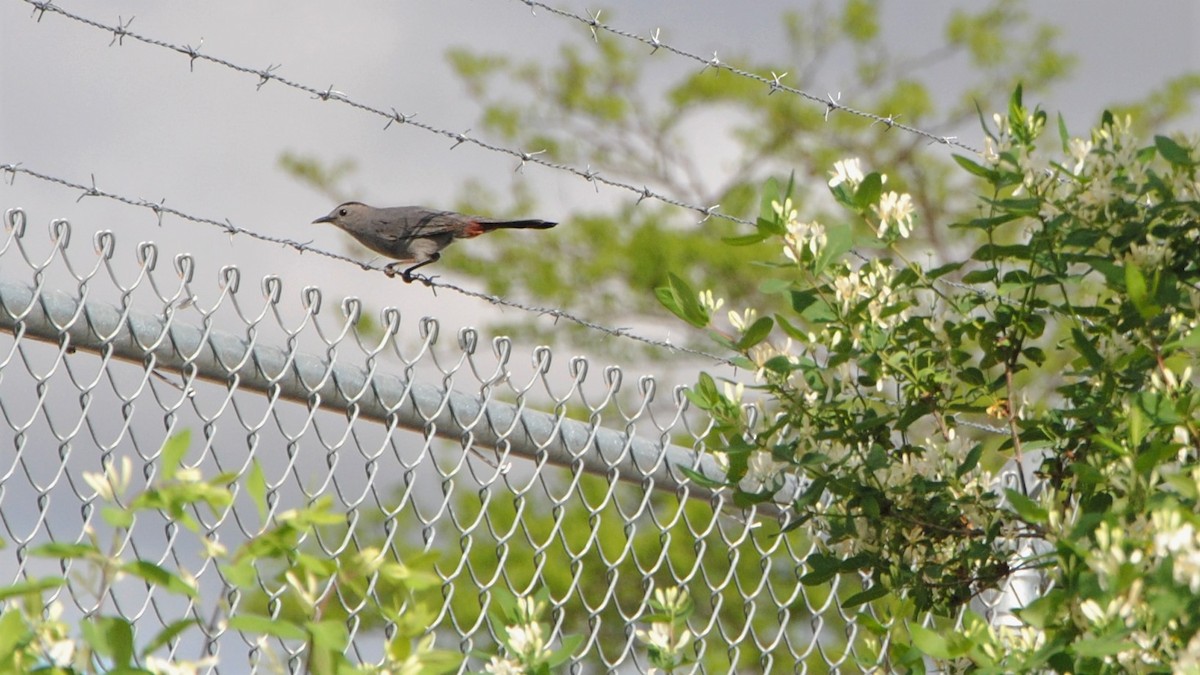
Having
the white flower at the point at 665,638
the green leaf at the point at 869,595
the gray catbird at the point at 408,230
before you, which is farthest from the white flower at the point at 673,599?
the gray catbird at the point at 408,230

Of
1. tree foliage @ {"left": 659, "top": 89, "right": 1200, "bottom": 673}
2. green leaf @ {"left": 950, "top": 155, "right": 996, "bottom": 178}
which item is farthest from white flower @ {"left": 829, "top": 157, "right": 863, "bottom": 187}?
green leaf @ {"left": 950, "top": 155, "right": 996, "bottom": 178}

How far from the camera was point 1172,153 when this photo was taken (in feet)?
7.12

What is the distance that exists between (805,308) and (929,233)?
16.4 m

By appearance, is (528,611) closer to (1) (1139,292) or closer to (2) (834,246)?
(2) (834,246)

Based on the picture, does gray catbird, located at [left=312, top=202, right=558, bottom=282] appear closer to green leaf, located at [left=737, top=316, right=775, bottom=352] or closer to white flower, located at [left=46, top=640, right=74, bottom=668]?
green leaf, located at [left=737, top=316, right=775, bottom=352]

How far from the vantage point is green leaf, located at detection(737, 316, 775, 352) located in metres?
2.17

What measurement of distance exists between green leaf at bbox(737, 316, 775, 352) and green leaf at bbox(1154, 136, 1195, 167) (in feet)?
2.00

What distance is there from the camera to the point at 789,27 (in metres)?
18.5

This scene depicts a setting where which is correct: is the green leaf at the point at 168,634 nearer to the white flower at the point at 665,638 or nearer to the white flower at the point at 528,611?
the white flower at the point at 528,611

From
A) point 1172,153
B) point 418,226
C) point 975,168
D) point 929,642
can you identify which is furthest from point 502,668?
point 418,226

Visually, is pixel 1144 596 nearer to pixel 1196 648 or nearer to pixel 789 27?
pixel 1196 648

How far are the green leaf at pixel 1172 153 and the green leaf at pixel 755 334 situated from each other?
61 centimetres

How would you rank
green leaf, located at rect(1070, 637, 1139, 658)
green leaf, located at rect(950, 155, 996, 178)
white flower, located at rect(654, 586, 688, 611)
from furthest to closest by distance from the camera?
green leaf, located at rect(950, 155, 996, 178) < white flower, located at rect(654, 586, 688, 611) < green leaf, located at rect(1070, 637, 1139, 658)

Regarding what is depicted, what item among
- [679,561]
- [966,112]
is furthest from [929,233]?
[679,561]
